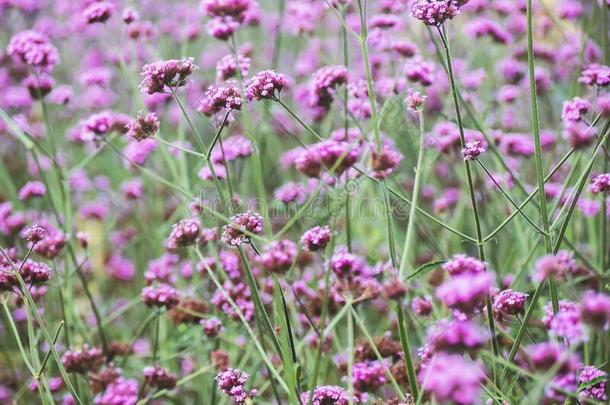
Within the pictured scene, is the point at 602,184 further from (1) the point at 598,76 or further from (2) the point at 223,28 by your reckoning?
(2) the point at 223,28

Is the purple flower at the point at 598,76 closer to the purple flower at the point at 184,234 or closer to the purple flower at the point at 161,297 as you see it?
the purple flower at the point at 184,234

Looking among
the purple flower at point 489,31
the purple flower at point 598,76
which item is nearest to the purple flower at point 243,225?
the purple flower at point 598,76

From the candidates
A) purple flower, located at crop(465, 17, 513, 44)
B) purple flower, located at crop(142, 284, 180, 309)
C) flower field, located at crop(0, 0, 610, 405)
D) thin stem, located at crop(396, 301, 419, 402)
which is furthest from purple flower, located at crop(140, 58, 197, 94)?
purple flower, located at crop(465, 17, 513, 44)

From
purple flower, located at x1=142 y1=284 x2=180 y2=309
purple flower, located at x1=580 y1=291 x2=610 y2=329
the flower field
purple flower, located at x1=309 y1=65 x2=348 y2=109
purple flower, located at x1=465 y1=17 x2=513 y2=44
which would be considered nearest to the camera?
purple flower, located at x1=580 y1=291 x2=610 y2=329

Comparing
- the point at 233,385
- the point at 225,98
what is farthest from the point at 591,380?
the point at 225,98

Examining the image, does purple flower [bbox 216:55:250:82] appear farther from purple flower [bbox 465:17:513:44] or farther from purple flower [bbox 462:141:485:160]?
purple flower [bbox 465:17:513:44]

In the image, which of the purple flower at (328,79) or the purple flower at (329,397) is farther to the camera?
the purple flower at (328,79)

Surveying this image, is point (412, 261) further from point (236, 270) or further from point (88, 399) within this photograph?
point (88, 399)

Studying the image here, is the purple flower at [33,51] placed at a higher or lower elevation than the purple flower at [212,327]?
higher
